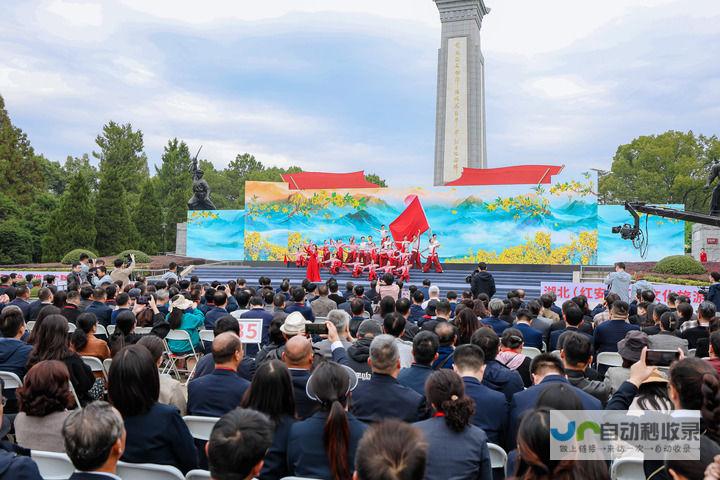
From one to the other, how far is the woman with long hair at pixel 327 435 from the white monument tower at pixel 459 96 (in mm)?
27231

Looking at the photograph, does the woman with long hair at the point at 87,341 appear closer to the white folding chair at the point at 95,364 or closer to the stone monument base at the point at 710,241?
the white folding chair at the point at 95,364

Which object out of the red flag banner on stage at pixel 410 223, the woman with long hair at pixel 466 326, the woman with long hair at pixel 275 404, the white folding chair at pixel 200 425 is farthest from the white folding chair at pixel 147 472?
the red flag banner on stage at pixel 410 223

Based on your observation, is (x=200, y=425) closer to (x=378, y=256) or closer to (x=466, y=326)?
(x=466, y=326)

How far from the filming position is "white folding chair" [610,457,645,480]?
2801mm

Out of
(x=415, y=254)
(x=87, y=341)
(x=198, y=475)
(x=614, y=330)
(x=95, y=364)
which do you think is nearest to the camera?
(x=198, y=475)

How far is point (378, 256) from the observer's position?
2288 centimetres

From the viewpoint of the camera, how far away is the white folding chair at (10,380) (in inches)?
175

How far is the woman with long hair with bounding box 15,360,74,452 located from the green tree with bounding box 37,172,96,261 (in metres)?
29.9

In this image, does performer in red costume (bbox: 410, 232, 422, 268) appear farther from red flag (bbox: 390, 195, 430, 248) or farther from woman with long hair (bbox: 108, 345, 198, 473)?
woman with long hair (bbox: 108, 345, 198, 473)

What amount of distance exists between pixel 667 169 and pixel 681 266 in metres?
29.7

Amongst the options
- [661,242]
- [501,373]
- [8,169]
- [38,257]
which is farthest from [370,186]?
[8,169]

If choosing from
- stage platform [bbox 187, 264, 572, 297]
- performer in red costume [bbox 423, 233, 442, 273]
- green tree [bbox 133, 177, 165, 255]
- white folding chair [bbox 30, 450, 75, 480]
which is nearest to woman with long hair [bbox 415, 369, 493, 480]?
white folding chair [bbox 30, 450, 75, 480]

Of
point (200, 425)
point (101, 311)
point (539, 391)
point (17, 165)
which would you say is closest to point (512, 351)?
point (539, 391)

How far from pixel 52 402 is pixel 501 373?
2937mm
